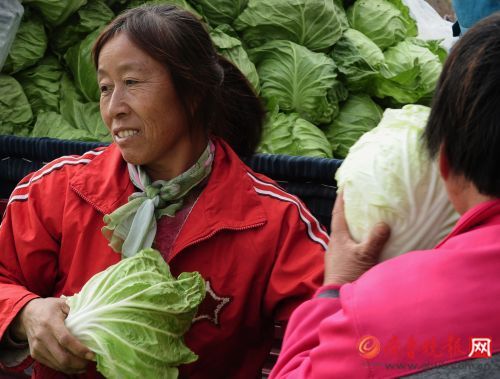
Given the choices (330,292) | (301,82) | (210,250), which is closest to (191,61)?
(210,250)

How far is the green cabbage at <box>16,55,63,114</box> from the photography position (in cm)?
419

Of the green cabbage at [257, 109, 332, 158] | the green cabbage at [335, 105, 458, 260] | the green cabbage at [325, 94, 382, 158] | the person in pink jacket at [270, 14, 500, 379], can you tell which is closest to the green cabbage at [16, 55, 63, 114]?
the green cabbage at [257, 109, 332, 158]

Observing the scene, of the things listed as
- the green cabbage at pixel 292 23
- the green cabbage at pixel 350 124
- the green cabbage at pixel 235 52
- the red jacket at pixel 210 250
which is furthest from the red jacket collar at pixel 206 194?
the green cabbage at pixel 292 23

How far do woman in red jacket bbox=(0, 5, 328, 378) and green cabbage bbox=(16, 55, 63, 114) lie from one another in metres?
1.97

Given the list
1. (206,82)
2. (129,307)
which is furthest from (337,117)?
(129,307)

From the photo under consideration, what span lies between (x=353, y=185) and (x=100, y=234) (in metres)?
0.95

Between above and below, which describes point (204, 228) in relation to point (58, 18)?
A: above

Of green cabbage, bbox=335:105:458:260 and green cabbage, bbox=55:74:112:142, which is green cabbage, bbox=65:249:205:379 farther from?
green cabbage, bbox=55:74:112:142

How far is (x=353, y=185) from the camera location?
1.60 m

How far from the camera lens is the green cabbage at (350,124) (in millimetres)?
4254

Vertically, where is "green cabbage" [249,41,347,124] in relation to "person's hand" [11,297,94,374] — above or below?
below

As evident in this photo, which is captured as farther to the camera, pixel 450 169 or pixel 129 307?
pixel 129 307

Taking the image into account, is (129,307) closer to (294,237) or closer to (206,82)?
(294,237)

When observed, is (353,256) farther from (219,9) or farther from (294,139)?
(219,9)
